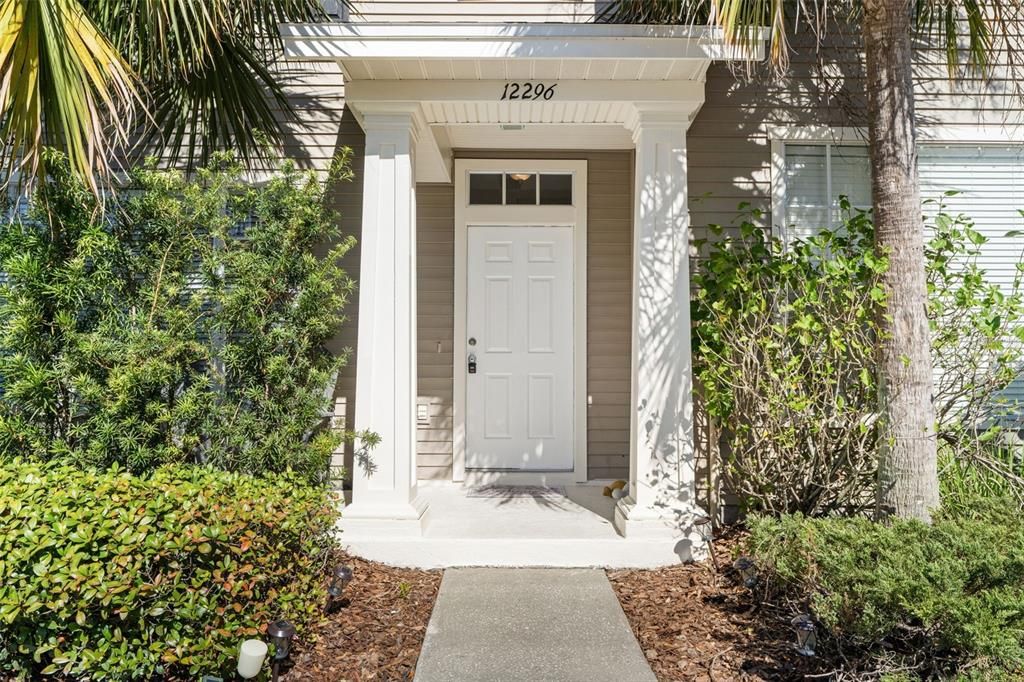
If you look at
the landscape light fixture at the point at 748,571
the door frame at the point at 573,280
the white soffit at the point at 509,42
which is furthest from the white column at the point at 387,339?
the landscape light fixture at the point at 748,571

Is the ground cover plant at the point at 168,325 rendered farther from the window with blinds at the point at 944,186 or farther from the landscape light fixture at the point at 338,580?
the window with blinds at the point at 944,186

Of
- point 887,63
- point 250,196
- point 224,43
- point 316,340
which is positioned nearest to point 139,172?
point 250,196

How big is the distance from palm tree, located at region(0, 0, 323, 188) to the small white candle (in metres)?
2.34

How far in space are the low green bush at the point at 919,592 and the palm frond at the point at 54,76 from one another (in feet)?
12.4

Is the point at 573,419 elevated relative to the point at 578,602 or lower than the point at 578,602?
elevated

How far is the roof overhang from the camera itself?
4.12 meters

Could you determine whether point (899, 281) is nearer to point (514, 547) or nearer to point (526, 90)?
point (526, 90)

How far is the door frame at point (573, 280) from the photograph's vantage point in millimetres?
5910

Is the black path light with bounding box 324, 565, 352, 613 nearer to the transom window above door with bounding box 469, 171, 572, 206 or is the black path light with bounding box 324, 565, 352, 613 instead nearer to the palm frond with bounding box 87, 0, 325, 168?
the palm frond with bounding box 87, 0, 325, 168

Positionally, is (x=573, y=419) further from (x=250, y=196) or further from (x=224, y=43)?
(x=224, y=43)

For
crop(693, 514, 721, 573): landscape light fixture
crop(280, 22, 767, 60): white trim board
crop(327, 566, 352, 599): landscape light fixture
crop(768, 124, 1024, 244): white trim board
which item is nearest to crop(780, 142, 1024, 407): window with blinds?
crop(768, 124, 1024, 244): white trim board

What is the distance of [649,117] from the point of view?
4.50 metres

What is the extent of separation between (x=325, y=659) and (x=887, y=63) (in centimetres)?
418

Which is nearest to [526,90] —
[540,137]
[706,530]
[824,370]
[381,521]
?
[540,137]
